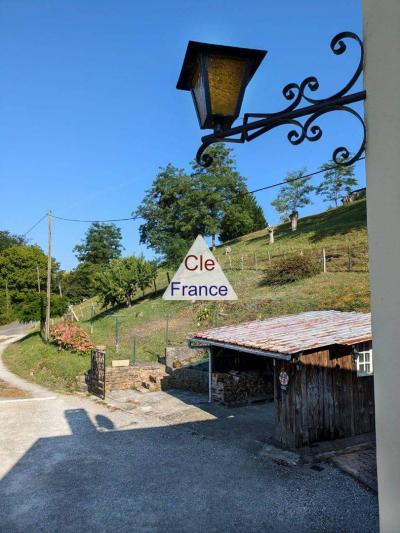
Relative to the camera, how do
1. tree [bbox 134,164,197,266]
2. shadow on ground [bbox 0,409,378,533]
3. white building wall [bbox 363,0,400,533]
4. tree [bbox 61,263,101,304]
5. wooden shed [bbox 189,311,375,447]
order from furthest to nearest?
tree [bbox 61,263,101,304]
tree [bbox 134,164,197,266]
wooden shed [bbox 189,311,375,447]
shadow on ground [bbox 0,409,378,533]
white building wall [bbox 363,0,400,533]

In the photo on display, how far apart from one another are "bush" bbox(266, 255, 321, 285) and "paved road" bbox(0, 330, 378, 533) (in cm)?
1862

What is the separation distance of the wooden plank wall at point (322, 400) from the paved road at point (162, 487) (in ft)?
3.60

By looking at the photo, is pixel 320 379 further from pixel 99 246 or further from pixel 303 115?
pixel 99 246

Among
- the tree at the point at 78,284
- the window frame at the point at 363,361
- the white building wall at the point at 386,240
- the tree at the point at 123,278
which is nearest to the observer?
the white building wall at the point at 386,240

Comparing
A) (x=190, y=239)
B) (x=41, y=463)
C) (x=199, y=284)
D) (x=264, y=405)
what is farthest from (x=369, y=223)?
(x=190, y=239)

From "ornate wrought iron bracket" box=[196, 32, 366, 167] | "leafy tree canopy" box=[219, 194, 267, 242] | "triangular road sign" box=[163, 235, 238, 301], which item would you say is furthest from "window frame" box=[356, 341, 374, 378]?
"leafy tree canopy" box=[219, 194, 267, 242]

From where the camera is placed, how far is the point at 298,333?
438 inches

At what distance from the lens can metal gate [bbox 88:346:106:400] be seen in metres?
16.2

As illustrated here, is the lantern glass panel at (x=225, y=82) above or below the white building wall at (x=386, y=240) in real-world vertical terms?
above

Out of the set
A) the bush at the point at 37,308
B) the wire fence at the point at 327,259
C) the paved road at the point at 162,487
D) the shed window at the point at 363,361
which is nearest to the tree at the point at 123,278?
the bush at the point at 37,308

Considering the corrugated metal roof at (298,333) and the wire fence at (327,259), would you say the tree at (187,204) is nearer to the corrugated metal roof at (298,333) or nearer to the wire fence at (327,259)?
the wire fence at (327,259)

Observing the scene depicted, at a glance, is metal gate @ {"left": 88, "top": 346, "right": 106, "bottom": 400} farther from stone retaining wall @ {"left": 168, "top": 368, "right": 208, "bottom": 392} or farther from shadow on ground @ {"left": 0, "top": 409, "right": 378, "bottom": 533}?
shadow on ground @ {"left": 0, "top": 409, "right": 378, "bottom": 533}

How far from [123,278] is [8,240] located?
5009 centimetres

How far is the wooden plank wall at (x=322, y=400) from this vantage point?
977cm
